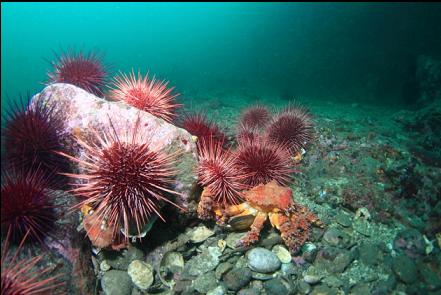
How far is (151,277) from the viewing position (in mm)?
4277

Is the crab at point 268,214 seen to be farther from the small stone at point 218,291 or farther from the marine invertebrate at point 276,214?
the small stone at point 218,291

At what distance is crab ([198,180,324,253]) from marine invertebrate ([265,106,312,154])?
1.96m

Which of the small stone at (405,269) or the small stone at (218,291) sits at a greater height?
the small stone at (405,269)

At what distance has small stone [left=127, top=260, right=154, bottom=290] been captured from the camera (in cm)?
421

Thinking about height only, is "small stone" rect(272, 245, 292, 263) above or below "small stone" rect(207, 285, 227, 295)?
above

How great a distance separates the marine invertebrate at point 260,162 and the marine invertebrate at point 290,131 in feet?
3.77

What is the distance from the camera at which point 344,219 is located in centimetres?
508

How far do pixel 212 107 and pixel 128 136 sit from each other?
10278 millimetres

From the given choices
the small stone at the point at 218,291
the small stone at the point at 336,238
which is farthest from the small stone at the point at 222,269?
the small stone at the point at 336,238

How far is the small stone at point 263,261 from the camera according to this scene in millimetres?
4262

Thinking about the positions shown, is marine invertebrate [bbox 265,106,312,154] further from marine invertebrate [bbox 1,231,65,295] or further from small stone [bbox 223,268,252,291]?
marine invertebrate [bbox 1,231,65,295]

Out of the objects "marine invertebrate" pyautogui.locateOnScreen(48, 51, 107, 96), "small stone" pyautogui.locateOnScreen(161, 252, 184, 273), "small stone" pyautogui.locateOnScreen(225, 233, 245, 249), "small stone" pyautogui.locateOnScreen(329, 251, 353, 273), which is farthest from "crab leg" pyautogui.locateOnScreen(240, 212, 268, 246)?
"marine invertebrate" pyautogui.locateOnScreen(48, 51, 107, 96)

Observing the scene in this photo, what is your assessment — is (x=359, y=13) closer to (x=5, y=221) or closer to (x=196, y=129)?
Result: (x=196, y=129)

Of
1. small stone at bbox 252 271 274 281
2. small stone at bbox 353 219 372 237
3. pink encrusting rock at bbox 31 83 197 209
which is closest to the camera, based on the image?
small stone at bbox 252 271 274 281
